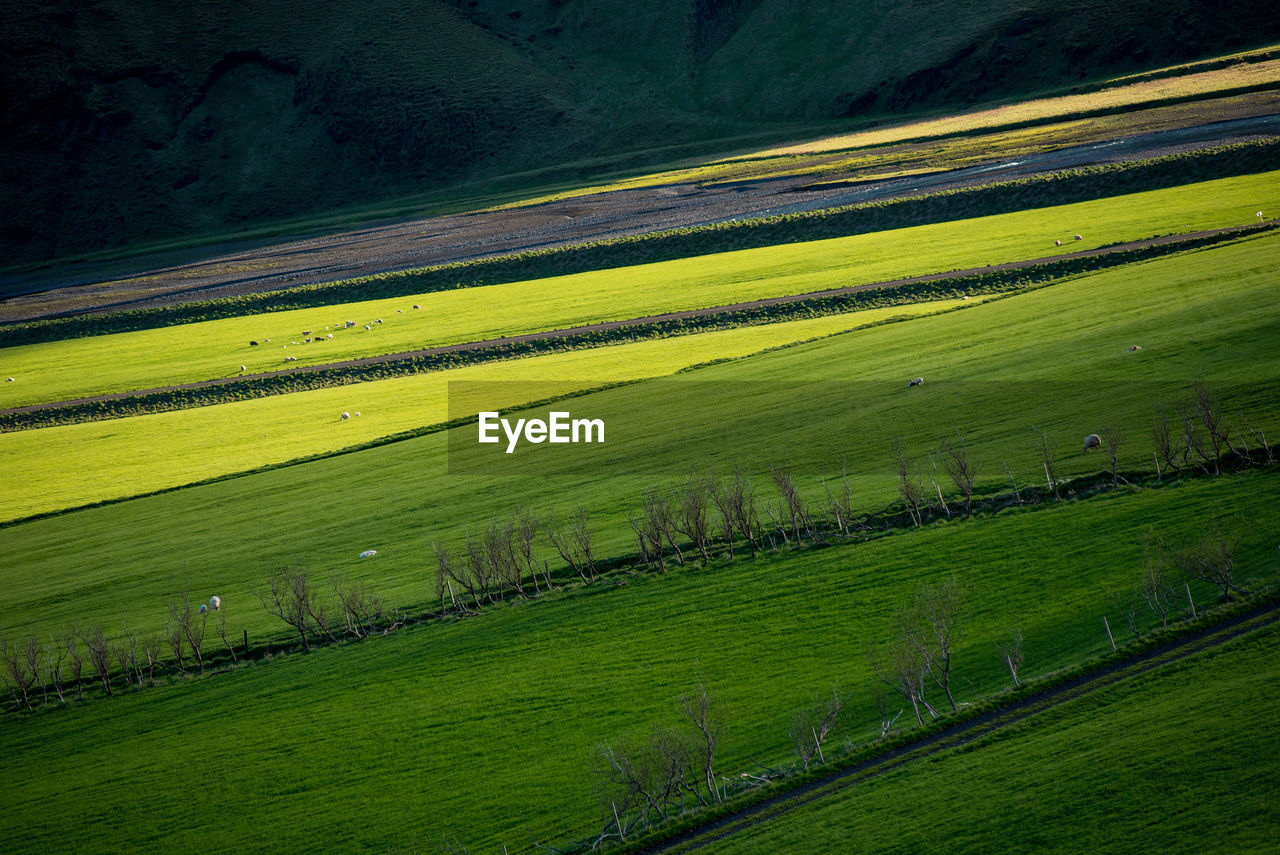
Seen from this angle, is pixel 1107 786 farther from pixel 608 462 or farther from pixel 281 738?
pixel 608 462

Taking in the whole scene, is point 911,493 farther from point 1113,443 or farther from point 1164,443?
point 1164,443

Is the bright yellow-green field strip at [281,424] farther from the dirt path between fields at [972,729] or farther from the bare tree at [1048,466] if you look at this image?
the dirt path between fields at [972,729]

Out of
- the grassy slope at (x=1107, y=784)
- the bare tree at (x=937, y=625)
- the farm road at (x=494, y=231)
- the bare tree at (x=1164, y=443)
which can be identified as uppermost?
the farm road at (x=494, y=231)

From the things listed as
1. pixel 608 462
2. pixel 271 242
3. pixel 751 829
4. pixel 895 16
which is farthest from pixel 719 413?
pixel 895 16

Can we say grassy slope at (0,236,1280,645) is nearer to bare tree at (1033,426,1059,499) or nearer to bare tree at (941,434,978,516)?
bare tree at (1033,426,1059,499)

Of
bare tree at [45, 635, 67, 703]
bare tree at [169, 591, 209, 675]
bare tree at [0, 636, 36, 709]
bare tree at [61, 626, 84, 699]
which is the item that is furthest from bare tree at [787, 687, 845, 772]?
bare tree at [0, 636, 36, 709]

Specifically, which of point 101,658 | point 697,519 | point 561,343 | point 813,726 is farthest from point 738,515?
point 561,343

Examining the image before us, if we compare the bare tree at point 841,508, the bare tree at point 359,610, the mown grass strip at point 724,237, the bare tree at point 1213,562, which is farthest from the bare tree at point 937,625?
the mown grass strip at point 724,237
